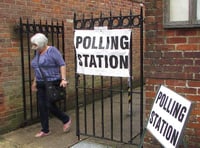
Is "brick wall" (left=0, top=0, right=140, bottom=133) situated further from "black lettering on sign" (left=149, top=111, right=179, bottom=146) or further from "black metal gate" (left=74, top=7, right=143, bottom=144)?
"black lettering on sign" (left=149, top=111, right=179, bottom=146)

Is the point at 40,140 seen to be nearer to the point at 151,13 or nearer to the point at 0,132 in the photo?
the point at 0,132

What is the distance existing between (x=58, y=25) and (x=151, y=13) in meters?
2.93

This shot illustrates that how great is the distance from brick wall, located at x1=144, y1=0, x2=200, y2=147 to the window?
62mm

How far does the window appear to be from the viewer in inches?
146

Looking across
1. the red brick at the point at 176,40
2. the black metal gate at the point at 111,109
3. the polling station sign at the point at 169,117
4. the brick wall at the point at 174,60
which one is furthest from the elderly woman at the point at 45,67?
the polling station sign at the point at 169,117

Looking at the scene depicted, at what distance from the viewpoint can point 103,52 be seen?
4.55 meters

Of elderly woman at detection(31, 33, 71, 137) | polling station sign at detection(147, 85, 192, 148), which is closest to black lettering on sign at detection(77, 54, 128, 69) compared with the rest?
elderly woman at detection(31, 33, 71, 137)

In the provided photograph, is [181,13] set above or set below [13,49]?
above

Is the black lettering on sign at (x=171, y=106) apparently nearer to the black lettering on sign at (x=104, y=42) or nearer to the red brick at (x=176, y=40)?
the red brick at (x=176, y=40)

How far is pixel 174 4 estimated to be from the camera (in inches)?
152

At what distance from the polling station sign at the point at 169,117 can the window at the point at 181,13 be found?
0.82 m

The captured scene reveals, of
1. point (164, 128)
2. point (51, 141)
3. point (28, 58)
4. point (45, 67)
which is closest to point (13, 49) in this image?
point (28, 58)

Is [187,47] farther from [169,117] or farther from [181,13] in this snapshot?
[169,117]

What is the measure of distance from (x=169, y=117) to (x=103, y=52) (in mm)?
1634
